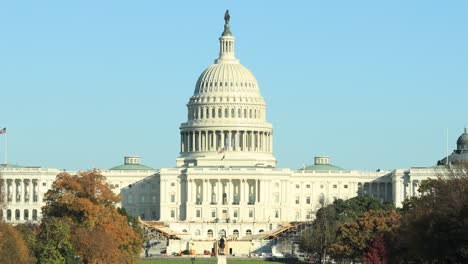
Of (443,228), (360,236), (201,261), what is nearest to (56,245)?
(360,236)

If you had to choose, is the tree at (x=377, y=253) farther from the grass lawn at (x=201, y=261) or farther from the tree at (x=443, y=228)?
the grass lawn at (x=201, y=261)

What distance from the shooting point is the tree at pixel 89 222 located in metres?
114

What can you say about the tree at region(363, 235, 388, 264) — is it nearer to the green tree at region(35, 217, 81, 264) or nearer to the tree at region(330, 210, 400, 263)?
the tree at region(330, 210, 400, 263)

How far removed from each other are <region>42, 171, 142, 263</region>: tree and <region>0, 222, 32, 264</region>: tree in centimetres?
343

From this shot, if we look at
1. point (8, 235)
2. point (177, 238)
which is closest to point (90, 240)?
point (8, 235)

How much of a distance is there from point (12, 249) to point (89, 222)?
69.1ft

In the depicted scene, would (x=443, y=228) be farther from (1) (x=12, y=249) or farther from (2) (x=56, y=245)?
(2) (x=56, y=245)

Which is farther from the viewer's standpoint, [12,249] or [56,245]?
[56,245]

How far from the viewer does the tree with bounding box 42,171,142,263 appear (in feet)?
374

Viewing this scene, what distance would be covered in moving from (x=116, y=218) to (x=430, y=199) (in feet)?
117

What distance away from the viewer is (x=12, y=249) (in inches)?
4060

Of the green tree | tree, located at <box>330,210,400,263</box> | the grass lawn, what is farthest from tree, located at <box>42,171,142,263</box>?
the grass lawn

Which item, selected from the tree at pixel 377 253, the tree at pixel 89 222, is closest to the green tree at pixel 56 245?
the tree at pixel 89 222

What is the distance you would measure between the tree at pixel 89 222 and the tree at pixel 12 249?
135 inches
